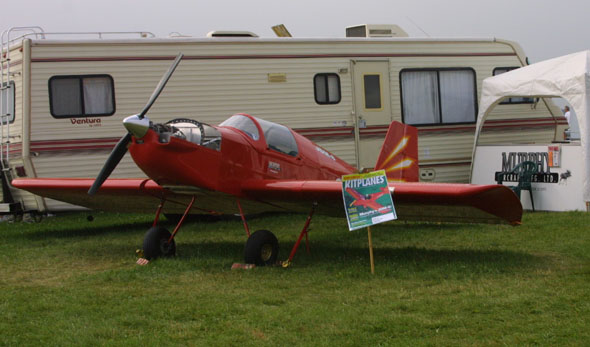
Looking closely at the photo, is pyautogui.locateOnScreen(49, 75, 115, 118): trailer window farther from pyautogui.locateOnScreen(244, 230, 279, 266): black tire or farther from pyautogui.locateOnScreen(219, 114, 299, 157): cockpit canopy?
pyautogui.locateOnScreen(244, 230, 279, 266): black tire

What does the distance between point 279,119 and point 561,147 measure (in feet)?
16.2

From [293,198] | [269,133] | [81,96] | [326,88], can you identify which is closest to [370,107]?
[326,88]

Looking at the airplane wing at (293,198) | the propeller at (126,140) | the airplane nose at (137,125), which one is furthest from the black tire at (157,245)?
the airplane nose at (137,125)

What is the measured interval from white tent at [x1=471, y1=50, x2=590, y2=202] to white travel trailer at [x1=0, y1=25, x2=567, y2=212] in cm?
83

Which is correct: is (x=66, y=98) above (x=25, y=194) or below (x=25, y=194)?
above

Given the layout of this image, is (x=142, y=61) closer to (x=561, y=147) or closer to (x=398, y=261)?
(x=398, y=261)

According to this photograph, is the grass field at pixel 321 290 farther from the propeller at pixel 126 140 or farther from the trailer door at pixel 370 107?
the trailer door at pixel 370 107

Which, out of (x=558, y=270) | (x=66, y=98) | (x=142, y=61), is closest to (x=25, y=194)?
(x=66, y=98)

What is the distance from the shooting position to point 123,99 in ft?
41.5

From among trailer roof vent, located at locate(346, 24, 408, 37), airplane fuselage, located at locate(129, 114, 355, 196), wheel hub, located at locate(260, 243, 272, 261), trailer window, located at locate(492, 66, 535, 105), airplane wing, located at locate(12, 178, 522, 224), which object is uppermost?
trailer roof vent, located at locate(346, 24, 408, 37)

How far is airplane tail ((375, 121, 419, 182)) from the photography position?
1161 centimetres

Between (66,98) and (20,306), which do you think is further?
(66,98)

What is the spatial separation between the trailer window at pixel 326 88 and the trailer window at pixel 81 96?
12.0 feet

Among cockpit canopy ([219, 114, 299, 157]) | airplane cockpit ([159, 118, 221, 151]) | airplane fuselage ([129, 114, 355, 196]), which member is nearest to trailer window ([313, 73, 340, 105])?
airplane fuselage ([129, 114, 355, 196])
